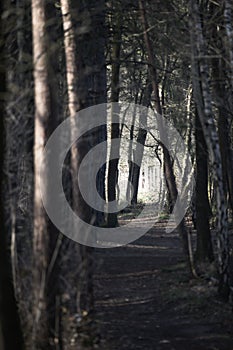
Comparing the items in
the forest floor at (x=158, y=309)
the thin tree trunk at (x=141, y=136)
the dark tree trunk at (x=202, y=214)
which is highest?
the thin tree trunk at (x=141, y=136)

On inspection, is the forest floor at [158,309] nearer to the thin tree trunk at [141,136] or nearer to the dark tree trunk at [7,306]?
the dark tree trunk at [7,306]

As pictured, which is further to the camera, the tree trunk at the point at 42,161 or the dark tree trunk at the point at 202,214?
the dark tree trunk at the point at 202,214

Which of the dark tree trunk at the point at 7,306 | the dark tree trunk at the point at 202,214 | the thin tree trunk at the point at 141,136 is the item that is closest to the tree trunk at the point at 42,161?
the dark tree trunk at the point at 7,306

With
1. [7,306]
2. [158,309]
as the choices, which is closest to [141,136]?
[158,309]

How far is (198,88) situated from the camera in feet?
52.2

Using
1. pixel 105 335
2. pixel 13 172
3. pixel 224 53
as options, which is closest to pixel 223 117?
pixel 224 53

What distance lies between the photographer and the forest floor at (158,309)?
507 inches

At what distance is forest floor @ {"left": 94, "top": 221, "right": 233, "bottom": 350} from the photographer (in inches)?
507

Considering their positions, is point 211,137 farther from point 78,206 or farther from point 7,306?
point 7,306

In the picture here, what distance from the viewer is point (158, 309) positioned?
15797mm

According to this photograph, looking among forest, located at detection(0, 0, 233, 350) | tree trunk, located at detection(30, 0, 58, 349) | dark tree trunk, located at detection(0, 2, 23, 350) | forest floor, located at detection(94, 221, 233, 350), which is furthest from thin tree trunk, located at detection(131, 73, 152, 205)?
dark tree trunk, located at detection(0, 2, 23, 350)

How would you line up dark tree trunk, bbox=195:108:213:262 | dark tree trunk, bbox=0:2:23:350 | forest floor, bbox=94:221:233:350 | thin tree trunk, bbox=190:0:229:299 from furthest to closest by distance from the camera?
dark tree trunk, bbox=195:108:213:262
thin tree trunk, bbox=190:0:229:299
forest floor, bbox=94:221:233:350
dark tree trunk, bbox=0:2:23:350

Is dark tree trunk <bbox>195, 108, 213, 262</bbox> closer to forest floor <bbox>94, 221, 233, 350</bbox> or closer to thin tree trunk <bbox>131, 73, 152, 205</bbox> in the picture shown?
forest floor <bbox>94, 221, 233, 350</bbox>

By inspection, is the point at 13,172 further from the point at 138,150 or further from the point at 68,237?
the point at 138,150
